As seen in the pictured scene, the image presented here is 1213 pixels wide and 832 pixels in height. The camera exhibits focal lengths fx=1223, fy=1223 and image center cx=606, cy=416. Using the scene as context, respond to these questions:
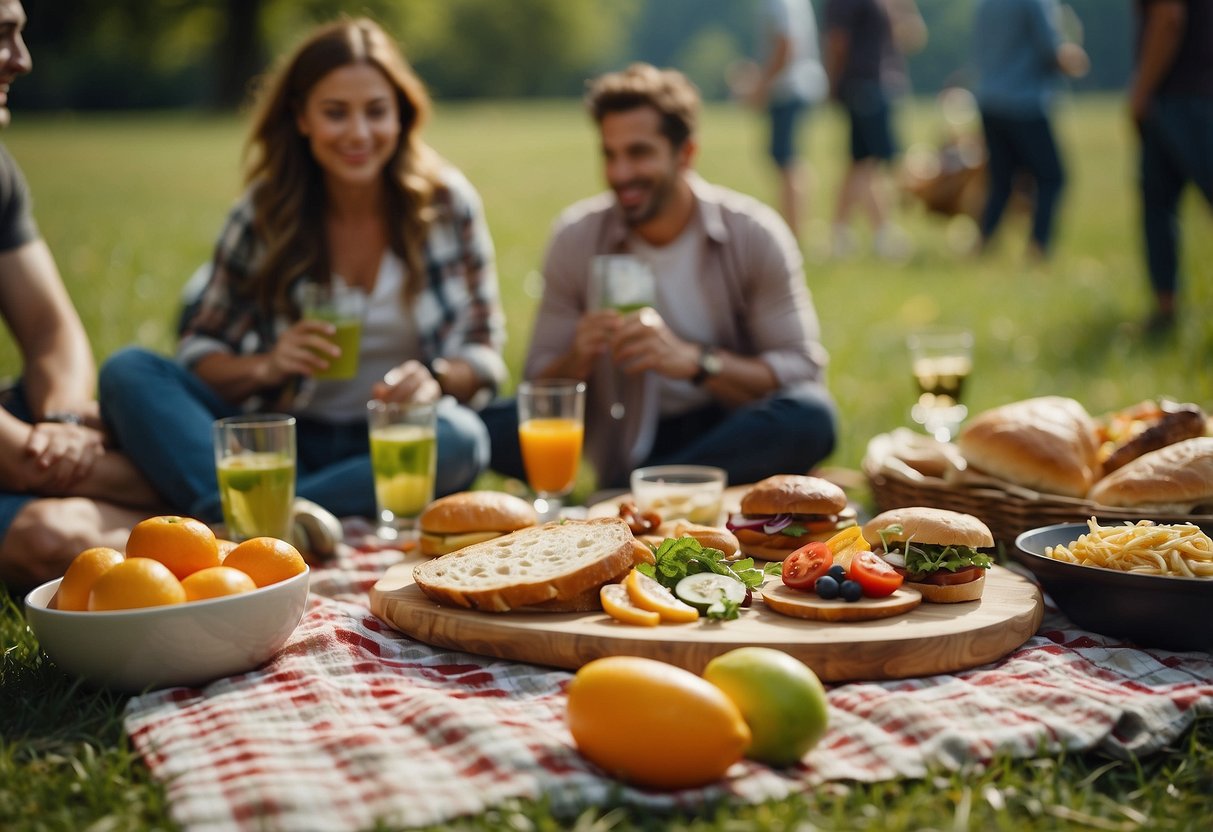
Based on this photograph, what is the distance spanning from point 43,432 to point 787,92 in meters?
8.05

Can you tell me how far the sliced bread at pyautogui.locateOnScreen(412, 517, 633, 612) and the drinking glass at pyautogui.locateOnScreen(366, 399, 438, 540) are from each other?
2.15 ft

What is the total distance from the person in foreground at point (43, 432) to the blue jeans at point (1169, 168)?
5.35m

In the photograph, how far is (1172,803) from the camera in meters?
2.29

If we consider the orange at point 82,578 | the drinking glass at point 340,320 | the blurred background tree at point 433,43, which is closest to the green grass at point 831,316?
the orange at point 82,578

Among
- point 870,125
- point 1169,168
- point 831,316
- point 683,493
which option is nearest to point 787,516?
point 683,493

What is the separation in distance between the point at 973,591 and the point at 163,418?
250 cm

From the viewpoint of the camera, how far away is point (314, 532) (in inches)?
140

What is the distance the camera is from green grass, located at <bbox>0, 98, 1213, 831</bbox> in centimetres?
220

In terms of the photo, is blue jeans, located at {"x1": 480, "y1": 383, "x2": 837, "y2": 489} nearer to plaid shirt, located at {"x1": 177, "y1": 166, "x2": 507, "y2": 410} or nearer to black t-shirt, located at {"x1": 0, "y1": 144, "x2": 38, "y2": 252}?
plaid shirt, located at {"x1": 177, "y1": 166, "x2": 507, "y2": 410}

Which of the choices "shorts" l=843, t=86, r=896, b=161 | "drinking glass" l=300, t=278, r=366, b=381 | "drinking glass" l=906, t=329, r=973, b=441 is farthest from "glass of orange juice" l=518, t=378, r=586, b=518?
"shorts" l=843, t=86, r=896, b=161

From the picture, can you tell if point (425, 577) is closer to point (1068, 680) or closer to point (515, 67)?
point (1068, 680)

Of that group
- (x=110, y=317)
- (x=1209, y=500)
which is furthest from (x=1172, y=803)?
(x=110, y=317)

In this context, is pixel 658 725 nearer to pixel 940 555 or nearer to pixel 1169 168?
pixel 940 555

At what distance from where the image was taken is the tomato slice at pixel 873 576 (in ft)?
8.82
